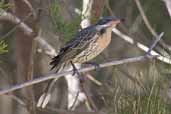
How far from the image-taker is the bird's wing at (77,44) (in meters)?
3.42

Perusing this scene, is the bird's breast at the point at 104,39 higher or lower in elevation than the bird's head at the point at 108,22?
lower

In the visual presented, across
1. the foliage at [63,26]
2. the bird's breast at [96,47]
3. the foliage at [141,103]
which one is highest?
the foliage at [63,26]

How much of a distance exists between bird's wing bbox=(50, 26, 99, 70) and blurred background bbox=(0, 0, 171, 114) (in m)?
0.09

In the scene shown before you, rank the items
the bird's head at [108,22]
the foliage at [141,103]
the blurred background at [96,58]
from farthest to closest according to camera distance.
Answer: the bird's head at [108,22] < the blurred background at [96,58] < the foliage at [141,103]

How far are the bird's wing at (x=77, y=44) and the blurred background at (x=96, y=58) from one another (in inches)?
3.4

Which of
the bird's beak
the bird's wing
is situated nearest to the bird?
the bird's wing

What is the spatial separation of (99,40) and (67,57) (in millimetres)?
211

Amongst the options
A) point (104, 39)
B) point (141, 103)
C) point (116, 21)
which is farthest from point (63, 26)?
point (141, 103)

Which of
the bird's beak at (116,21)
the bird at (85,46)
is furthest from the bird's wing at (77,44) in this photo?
the bird's beak at (116,21)

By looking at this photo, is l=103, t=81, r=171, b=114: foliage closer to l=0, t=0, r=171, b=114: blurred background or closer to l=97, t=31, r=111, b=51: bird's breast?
l=0, t=0, r=171, b=114: blurred background

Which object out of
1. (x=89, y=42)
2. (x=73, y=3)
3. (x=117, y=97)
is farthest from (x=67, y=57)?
(x=73, y=3)

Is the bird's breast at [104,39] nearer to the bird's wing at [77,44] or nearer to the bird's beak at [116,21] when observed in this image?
the bird's wing at [77,44]

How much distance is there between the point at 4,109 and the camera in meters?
6.32

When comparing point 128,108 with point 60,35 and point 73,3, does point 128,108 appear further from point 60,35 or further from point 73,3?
point 73,3
